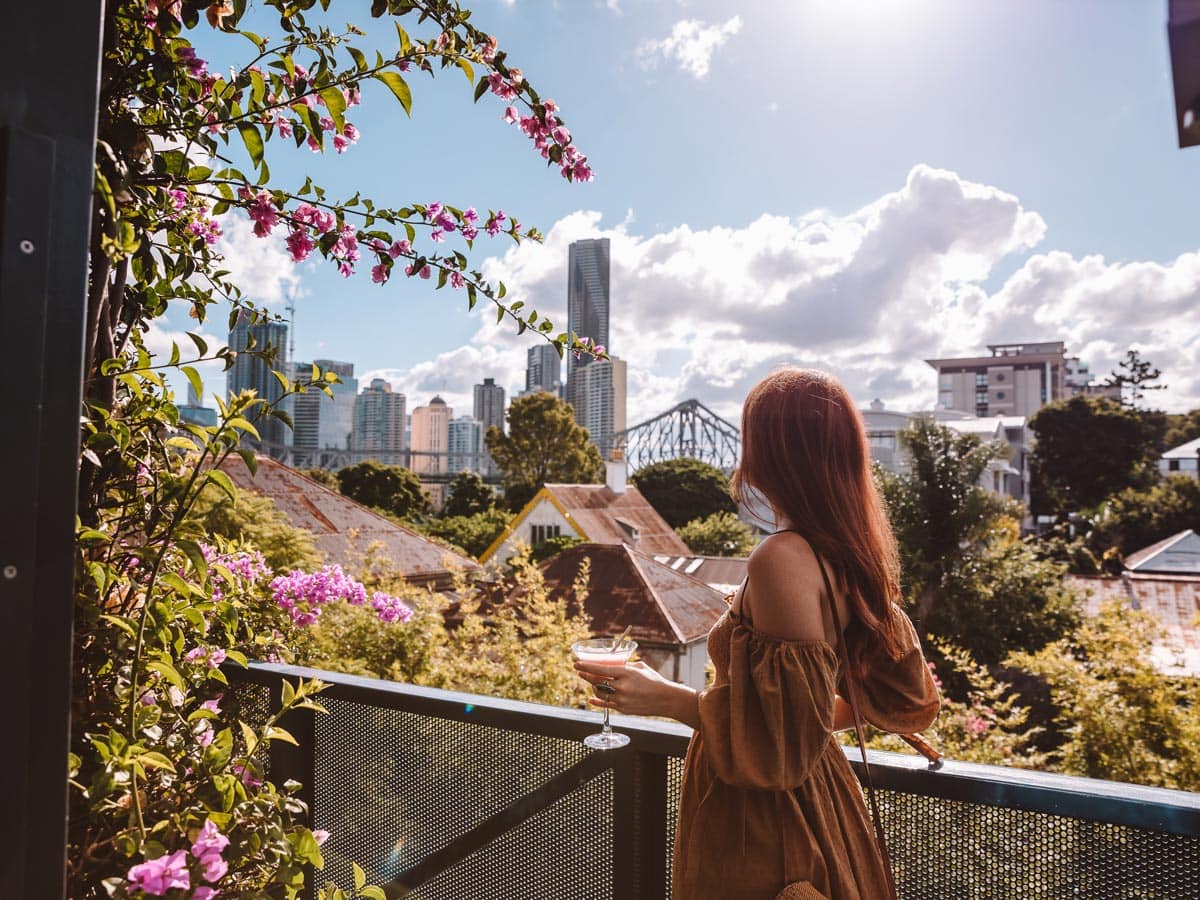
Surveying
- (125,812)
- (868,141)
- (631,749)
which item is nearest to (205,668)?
(125,812)

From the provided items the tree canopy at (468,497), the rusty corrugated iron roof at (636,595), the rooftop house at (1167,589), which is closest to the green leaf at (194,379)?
the rusty corrugated iron roof at (636,595)

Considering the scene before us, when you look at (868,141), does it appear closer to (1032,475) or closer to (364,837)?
(364,837)

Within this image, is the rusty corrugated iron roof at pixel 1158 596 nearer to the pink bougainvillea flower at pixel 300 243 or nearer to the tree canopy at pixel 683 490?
the pink bougainvillea flower at pixel 300 243

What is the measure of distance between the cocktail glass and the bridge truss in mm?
65931

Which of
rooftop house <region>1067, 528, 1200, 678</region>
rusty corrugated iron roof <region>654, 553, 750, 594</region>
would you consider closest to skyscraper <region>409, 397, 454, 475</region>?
rusty corrugated iron roof <region>654, 553, 750, 594</region>

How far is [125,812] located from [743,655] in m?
0.89

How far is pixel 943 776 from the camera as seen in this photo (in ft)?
3.47

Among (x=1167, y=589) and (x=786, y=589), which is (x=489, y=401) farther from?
(x=786, y=589)

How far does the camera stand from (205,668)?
132cm

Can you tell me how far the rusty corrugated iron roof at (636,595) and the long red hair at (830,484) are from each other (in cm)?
878

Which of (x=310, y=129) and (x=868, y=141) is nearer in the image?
(x=310, y=129)

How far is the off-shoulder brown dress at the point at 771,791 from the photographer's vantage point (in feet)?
3.18

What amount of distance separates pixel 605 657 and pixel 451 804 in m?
0.56

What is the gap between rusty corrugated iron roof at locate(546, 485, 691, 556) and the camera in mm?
21078
